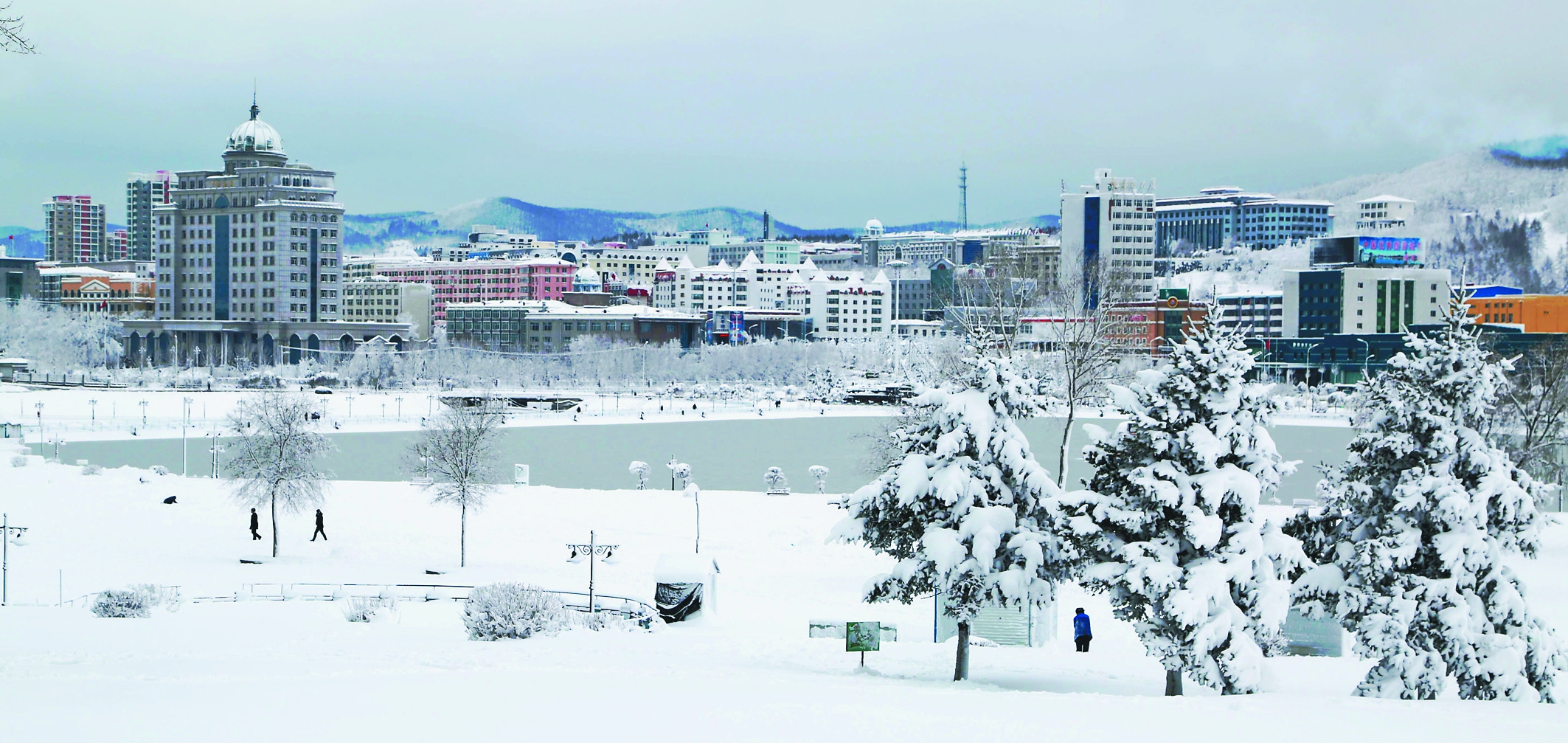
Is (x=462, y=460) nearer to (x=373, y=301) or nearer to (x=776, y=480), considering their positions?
(x=776, y=480)

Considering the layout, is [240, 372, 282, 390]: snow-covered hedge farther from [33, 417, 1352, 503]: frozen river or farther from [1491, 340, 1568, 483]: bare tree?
[1491, 340, 1568, 483]: bare tree

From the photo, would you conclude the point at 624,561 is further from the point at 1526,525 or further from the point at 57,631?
the point at 1526,525

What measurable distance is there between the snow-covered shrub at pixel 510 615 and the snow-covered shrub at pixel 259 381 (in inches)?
3636

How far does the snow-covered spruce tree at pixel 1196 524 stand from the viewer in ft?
52.4

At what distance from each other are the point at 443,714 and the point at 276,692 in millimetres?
1997

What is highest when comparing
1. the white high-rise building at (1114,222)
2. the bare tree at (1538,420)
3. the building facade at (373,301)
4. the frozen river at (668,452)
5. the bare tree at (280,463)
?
the white high-rise building at (1114,222)

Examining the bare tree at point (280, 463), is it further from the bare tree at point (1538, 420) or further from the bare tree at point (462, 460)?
the bare tree at point (1538, 420)

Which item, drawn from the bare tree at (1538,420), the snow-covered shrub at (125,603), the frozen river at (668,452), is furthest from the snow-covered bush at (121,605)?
the bare tree at (1538,420)

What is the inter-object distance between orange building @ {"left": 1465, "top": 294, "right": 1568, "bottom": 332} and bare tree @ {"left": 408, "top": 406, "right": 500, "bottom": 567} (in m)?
117

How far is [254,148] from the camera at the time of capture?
145 meters

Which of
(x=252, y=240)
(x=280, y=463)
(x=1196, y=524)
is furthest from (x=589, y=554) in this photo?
(x=252, y=240)

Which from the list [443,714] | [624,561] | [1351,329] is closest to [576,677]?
[443,714]

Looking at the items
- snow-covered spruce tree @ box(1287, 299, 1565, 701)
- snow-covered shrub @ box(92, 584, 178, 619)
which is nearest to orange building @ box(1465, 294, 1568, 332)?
snow-covered spruce tree @ box(1287, 299, 1565, 701)

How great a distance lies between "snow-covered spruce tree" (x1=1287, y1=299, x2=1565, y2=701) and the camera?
53.4 feet
